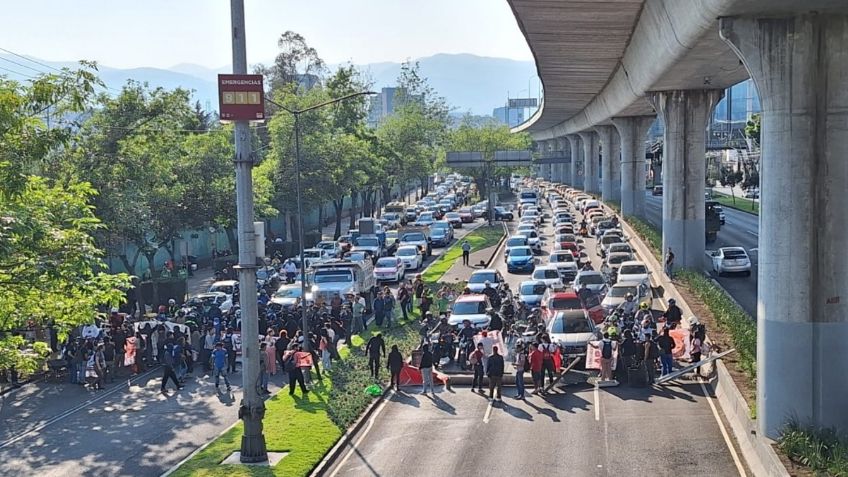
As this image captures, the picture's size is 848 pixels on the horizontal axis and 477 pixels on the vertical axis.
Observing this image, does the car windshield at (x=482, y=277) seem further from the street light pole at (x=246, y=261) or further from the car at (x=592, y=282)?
the street light pole at (x=246, y=261)

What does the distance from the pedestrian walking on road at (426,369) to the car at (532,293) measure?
10923 mm

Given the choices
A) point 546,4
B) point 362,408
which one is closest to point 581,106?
point 546,4

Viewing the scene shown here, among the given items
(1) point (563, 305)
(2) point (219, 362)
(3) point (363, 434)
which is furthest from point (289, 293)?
(3) point (363, 434)

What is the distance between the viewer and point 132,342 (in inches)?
1188

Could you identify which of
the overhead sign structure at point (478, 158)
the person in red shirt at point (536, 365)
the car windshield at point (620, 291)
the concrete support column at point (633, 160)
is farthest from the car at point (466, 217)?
the person in red shirt at point (536, 365)

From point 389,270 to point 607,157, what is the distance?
42.0m

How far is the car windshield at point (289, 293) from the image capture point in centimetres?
3806

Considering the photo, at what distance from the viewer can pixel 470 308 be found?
3253 cm

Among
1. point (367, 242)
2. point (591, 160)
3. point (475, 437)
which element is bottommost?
point (475, 437)

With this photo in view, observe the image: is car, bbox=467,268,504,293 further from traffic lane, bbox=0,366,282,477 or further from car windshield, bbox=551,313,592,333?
traffic lane, bbox=0,366,282,477

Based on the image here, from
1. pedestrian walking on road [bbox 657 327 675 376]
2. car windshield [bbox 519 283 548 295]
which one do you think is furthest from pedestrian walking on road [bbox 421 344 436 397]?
car windshield [bbox 519 283 548 295]

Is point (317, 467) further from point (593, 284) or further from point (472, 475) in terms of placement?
point (593, 284)

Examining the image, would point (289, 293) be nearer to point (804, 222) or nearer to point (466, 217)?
point (804, 222)

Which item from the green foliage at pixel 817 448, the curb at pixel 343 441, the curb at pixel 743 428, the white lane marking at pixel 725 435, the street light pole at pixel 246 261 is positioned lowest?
the curb at pixel 343 441
